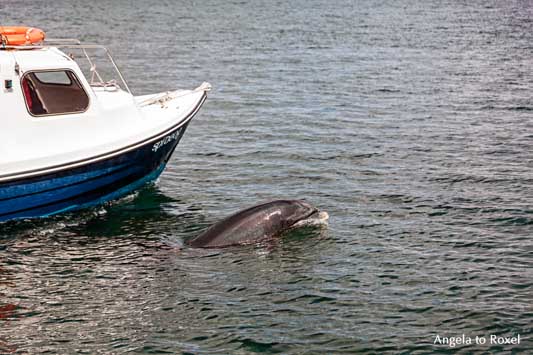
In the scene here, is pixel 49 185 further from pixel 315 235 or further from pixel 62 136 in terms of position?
pixel 315 235

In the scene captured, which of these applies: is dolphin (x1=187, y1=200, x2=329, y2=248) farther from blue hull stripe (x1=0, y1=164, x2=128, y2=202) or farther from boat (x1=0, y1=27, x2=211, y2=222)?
boat (x1=0, y1=27, x2=211, y2=222)

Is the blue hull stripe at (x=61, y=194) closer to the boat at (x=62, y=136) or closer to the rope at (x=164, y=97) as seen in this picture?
the boat at (x=62, y=136)

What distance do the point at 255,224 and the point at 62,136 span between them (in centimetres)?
441

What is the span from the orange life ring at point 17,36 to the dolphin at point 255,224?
18.3 ft

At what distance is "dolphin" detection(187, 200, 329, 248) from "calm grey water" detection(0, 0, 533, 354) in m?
0.31

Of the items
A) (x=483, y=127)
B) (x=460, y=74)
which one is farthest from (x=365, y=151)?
(x=460, y=74)

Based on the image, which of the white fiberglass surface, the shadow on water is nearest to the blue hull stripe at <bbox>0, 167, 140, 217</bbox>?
Answer: the shadow on water

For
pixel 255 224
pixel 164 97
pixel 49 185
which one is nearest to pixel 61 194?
pixel 49 185

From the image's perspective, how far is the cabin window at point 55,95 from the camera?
1731cm

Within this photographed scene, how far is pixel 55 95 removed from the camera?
17.8 metres

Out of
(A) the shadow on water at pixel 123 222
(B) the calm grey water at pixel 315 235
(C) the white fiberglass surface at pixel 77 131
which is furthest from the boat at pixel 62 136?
(B) the calm grey water at pixel 315 235

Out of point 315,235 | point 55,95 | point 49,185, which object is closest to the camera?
point 315,235

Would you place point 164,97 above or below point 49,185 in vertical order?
above

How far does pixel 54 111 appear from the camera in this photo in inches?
690
